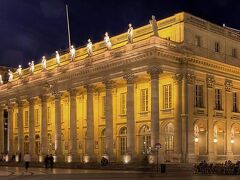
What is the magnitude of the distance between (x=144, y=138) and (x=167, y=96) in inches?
231

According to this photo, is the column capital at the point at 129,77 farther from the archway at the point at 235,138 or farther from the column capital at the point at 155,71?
the archway at the point at 235,138

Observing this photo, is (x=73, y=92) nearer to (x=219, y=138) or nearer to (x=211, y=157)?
(x=219, y=138)

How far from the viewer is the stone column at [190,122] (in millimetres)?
48497

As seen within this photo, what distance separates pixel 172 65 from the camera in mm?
49031

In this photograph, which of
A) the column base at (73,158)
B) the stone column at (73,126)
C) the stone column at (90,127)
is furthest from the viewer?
the stone column at (73,126)

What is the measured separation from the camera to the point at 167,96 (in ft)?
169

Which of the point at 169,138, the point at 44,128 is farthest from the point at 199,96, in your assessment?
the point at 44,128

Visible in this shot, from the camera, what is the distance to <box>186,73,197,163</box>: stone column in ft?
159

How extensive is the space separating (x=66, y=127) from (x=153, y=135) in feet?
72.2

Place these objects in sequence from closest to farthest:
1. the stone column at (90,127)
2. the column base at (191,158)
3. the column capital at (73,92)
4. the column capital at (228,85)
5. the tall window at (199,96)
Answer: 1. the column base at (191,158)
2. the tall window at (199,96)
3. the column capital at (228,85)
4. the stone column at (90,127)
5. the column capital at (73,92)

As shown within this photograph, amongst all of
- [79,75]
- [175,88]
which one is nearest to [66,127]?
[79,75]

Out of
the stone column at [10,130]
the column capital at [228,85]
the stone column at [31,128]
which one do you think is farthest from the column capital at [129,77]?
the stone column at [10,130]

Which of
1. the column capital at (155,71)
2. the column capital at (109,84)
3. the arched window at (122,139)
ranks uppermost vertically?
the column capital at (155,71)

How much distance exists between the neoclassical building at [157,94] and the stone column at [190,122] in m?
0.10
